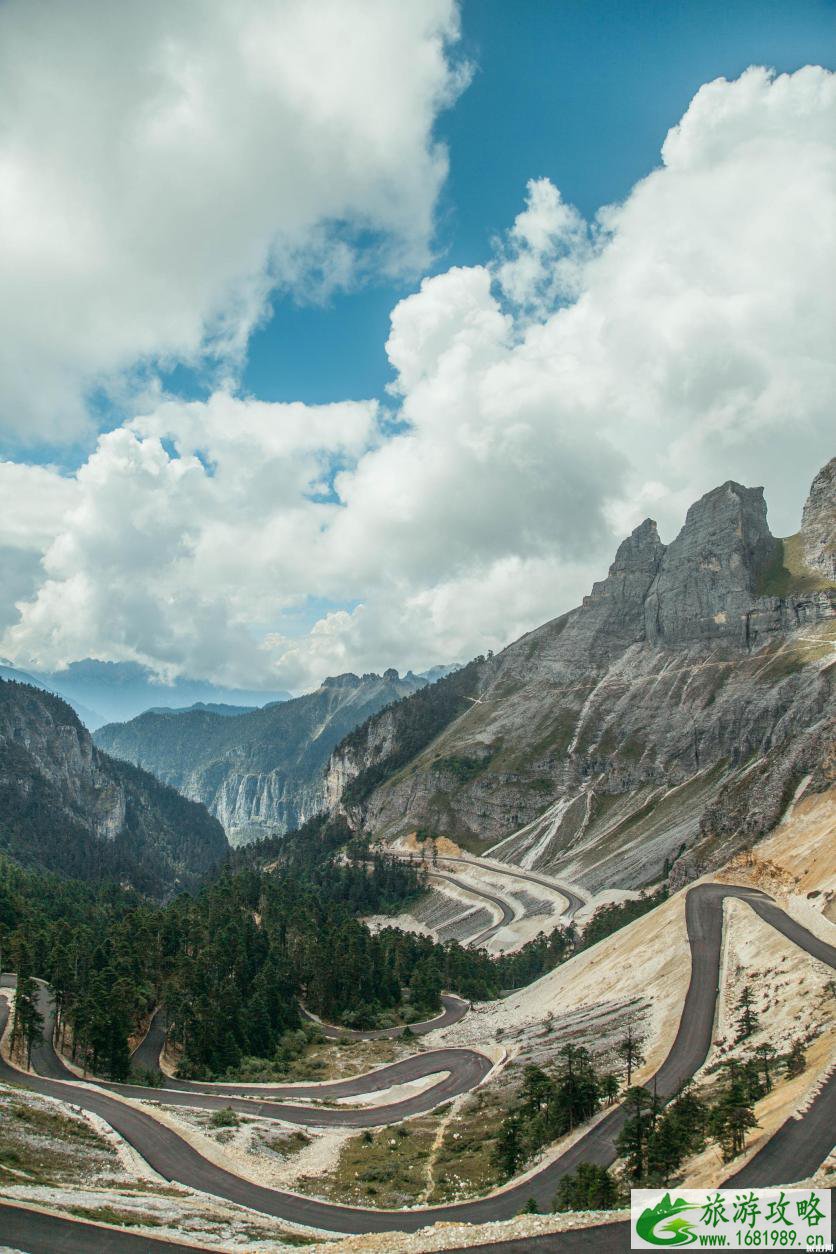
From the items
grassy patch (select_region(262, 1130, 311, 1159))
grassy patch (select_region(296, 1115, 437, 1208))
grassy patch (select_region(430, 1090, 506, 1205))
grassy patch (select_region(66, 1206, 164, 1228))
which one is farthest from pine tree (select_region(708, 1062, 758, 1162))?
grassy patch (select_region(262, 1130, 311, 1159))

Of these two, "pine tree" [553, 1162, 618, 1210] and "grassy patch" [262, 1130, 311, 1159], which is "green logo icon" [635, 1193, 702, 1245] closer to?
"pine tree" [553, 1162, 618, 1210]

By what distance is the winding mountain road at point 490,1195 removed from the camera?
36062 mm

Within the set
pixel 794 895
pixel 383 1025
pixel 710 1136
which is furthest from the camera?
pixel 383 1025

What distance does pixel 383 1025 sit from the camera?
10719 cm

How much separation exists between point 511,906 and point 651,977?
112523 mm

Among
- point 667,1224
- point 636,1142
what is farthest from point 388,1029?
point 667,1224

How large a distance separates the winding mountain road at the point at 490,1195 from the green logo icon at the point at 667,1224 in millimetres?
1785

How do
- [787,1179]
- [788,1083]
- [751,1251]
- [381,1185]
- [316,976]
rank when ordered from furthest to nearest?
[316,976] → [381,1185] → [788,1083] → [787,1179] → [751,1251]

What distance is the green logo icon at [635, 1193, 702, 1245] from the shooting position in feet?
88.7

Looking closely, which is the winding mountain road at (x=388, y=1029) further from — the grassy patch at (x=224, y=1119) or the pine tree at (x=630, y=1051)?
the pine tree at (x=630, y=1051)

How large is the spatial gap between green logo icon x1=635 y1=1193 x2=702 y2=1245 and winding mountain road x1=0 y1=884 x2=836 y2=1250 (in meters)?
1.78

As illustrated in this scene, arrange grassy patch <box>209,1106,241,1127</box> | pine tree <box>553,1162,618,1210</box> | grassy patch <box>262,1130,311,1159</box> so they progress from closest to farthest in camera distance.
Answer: pine tree <box>553,1162,618,1210</box> → grassy patch <box>262,1130,311,1159</box> → grassy patch <box>209,1106,241,1127</box>

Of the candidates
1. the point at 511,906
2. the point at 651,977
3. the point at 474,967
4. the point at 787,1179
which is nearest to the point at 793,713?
the point at 511,906

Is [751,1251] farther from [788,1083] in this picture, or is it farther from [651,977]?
[651,977]
